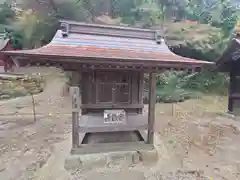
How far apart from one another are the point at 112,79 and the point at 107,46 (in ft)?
2.81

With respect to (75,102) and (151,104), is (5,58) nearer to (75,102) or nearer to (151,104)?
(75,102)

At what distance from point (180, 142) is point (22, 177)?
499 centimetres

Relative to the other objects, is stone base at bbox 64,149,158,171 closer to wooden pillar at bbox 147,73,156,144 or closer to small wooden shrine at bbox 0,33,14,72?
wooden pillar at bbox 147,73,156,144

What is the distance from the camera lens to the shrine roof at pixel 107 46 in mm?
4316

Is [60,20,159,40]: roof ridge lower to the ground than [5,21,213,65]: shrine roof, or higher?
higher

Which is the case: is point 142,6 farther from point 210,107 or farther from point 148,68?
point 148,68

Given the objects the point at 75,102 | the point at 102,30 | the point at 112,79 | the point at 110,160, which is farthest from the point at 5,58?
the point at 110,160

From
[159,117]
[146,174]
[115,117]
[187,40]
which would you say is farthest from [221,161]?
[187,40]

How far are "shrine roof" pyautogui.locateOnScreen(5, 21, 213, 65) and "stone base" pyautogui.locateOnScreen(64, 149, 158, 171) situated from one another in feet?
8.20

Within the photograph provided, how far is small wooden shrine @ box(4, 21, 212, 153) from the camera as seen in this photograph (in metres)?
4.82

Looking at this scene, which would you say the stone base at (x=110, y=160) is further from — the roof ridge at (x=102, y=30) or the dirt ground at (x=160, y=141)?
the roof ridge at (x=102, y=30)

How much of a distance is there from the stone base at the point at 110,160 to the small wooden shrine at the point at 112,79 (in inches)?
6.2

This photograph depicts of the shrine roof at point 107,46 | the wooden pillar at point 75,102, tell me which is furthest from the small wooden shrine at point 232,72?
the wooden pillar at point 75,102

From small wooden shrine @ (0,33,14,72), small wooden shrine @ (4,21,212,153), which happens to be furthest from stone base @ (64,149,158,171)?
small wooden shrine @ (0,33,14,72)
